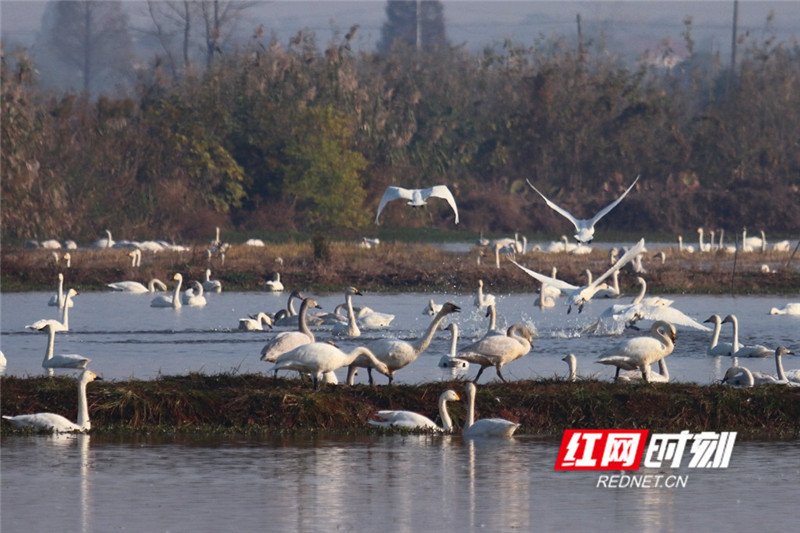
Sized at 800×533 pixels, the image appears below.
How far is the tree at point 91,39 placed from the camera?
182m

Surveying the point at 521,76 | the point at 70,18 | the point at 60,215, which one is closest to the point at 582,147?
the point at 521,76

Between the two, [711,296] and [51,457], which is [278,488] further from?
[711,296]

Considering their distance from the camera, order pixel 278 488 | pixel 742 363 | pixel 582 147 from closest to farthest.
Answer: pixel 278 488 → pixel 742 363 → pixel 582 147

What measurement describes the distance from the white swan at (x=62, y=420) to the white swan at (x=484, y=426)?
339cm

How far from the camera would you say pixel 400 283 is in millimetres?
35000

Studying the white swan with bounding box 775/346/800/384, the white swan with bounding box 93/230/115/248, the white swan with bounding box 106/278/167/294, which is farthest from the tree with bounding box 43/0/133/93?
the white swan with bounding box 775/346/800/384

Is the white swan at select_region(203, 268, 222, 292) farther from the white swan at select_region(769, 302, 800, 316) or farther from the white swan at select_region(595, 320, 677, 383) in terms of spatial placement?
the white swan at select_region(595, 320, 677, 383)

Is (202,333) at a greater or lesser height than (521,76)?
lesser

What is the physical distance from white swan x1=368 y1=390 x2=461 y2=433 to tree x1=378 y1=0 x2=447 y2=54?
16427cm

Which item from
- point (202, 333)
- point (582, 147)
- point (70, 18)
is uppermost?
point (70, 18)

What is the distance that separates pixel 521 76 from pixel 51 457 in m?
60.4

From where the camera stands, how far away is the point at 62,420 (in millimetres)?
13734

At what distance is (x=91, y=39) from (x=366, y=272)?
16005cm

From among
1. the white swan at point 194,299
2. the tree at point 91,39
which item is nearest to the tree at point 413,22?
the tree at point 91,39
